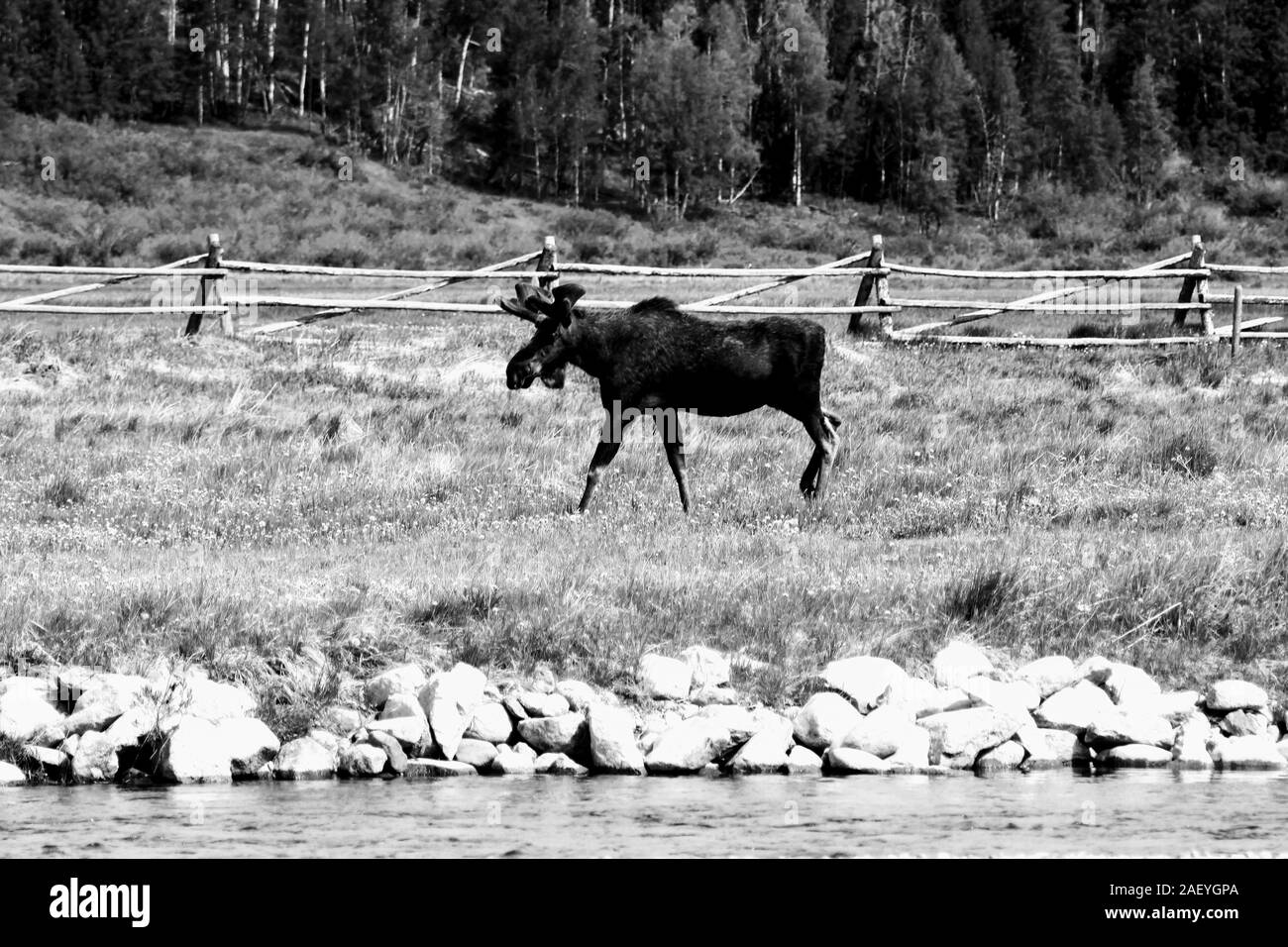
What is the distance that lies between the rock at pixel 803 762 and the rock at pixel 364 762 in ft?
6.20

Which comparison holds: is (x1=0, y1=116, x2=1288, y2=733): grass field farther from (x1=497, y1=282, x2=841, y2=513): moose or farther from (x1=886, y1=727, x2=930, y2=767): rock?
(x1=886, y1=727, x2=930, y2=767): rock

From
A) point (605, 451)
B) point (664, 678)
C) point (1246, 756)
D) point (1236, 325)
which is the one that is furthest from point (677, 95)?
point (1246, 756)

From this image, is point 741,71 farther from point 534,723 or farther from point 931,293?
point 534,723

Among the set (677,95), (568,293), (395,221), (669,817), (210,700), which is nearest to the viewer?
(669,817)

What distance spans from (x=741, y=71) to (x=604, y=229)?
15.0 meters

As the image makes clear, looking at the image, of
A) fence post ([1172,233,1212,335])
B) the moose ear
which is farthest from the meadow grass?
fence post ([1172,233,1212,335])

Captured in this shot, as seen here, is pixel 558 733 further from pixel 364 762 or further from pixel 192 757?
pixel 192 757

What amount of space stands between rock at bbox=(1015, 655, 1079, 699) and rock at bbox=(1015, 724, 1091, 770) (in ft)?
2.03

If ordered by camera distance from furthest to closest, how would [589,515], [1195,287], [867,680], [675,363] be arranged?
[1195,287], [675,363], [589,515], [867,680]

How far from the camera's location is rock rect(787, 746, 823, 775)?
859cm

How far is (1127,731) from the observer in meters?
8.88

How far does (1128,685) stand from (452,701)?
3471mm

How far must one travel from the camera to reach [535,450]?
15609 mm
